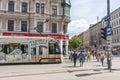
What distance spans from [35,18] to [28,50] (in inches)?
628

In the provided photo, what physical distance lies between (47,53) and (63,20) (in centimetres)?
1752

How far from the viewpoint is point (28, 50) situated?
2739cm

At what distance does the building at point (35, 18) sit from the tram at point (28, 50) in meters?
12.2

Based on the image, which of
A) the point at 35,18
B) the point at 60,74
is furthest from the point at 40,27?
the point at 60,74

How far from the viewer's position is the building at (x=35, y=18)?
40.8m

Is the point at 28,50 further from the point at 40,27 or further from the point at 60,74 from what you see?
the point at 40,27

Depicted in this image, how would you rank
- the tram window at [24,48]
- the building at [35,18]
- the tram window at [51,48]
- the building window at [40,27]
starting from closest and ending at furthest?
the tram window at [24,48], the tram window at [51,48], the building at [35,18], the building window at [40,27]

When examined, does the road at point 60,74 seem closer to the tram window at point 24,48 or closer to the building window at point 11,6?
the tram window at point 24,48

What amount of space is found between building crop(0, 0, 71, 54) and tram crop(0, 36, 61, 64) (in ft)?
40.1

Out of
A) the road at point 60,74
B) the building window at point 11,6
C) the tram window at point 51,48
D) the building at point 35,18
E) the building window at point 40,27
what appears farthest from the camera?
the building window at point 40,27

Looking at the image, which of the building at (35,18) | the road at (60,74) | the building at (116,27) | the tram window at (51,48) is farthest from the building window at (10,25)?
the building at (116,27)

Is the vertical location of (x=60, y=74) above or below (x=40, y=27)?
below

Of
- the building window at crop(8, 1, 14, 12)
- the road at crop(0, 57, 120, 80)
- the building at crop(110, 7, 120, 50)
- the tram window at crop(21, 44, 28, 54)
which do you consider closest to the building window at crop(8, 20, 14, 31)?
the building window at crop(8, 1, 14, 12)

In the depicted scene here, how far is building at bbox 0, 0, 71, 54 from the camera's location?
40.8 m
